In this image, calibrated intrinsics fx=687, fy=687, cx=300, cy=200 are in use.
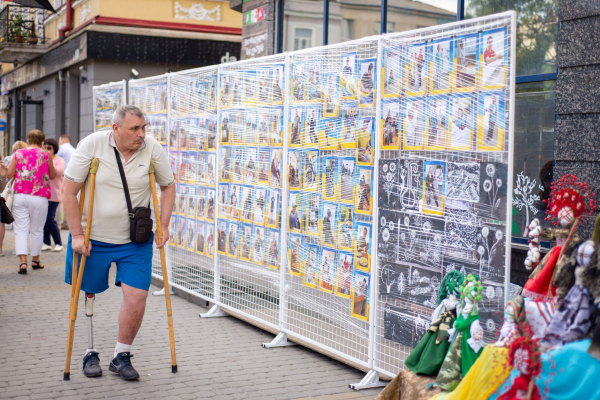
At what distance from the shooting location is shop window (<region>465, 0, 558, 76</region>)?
227 inches

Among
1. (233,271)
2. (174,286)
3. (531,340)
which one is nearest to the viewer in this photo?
(531,340)

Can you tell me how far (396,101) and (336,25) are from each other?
4.83 meters

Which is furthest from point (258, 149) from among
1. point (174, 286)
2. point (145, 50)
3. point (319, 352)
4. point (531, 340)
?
point (145, 50)

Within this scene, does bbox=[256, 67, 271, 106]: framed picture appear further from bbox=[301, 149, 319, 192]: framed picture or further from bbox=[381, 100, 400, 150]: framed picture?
bbox=[381, 100, 400, 150]: framed picture

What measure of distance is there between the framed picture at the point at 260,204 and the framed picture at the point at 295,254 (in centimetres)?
48

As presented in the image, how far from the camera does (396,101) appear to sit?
15.1ft

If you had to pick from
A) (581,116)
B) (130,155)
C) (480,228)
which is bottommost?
(480,228)

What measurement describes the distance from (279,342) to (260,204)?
1223 millimetres

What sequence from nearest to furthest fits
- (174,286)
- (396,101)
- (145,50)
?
(396,101), (174,286), (145,50)

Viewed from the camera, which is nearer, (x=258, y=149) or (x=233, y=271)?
(x=258, y=149)

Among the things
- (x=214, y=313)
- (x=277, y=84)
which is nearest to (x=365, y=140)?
(x=277, y=84)

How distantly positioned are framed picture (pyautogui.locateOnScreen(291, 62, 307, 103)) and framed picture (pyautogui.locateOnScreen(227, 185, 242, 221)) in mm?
1247

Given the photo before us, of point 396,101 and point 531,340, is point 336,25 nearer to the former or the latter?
point 396,101

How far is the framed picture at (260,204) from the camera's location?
6090mm
